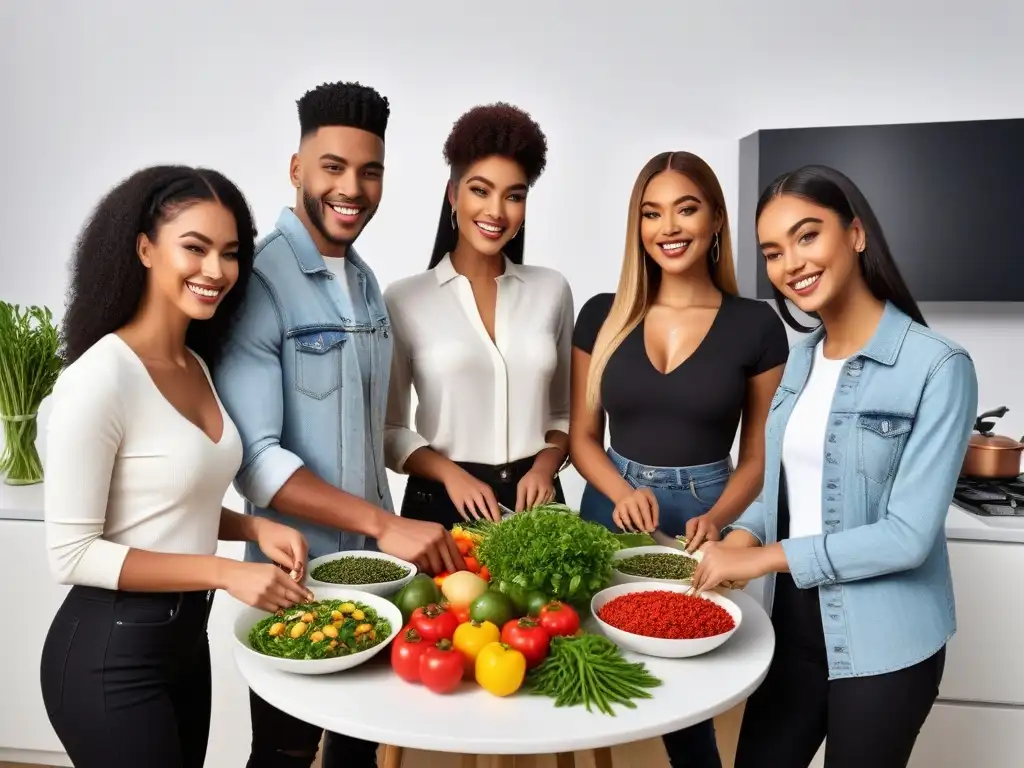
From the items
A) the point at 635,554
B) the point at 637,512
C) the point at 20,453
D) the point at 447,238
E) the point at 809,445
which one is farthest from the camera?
the point at 20,453

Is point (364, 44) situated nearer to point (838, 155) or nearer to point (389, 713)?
point (838, 155)

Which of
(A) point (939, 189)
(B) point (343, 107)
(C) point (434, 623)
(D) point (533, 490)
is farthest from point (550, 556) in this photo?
(A) point (939, 189)

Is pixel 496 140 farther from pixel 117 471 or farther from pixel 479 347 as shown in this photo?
pixel 117 471

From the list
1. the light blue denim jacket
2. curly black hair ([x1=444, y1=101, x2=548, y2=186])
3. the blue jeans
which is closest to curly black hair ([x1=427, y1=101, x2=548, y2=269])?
curly black hair ([x1=444, y1=101, x2=548, y2=186])

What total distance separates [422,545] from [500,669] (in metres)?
0.43

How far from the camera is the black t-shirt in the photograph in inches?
83.4

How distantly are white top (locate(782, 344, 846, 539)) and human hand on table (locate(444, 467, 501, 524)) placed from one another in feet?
2.11

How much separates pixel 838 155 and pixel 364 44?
1974 mm

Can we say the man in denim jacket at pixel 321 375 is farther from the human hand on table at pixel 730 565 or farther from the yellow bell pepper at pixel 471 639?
the human hand on table at pixel 730 565

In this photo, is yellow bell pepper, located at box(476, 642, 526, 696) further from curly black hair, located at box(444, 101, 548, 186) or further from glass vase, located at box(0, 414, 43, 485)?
glass vase, located at box(0, 414, 43, 485)

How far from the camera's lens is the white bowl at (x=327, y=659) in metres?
1.37

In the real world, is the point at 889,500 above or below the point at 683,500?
above

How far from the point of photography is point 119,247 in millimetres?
1520

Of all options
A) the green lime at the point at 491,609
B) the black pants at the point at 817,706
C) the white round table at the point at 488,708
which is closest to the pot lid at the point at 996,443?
the black pants at the point at 817,706
